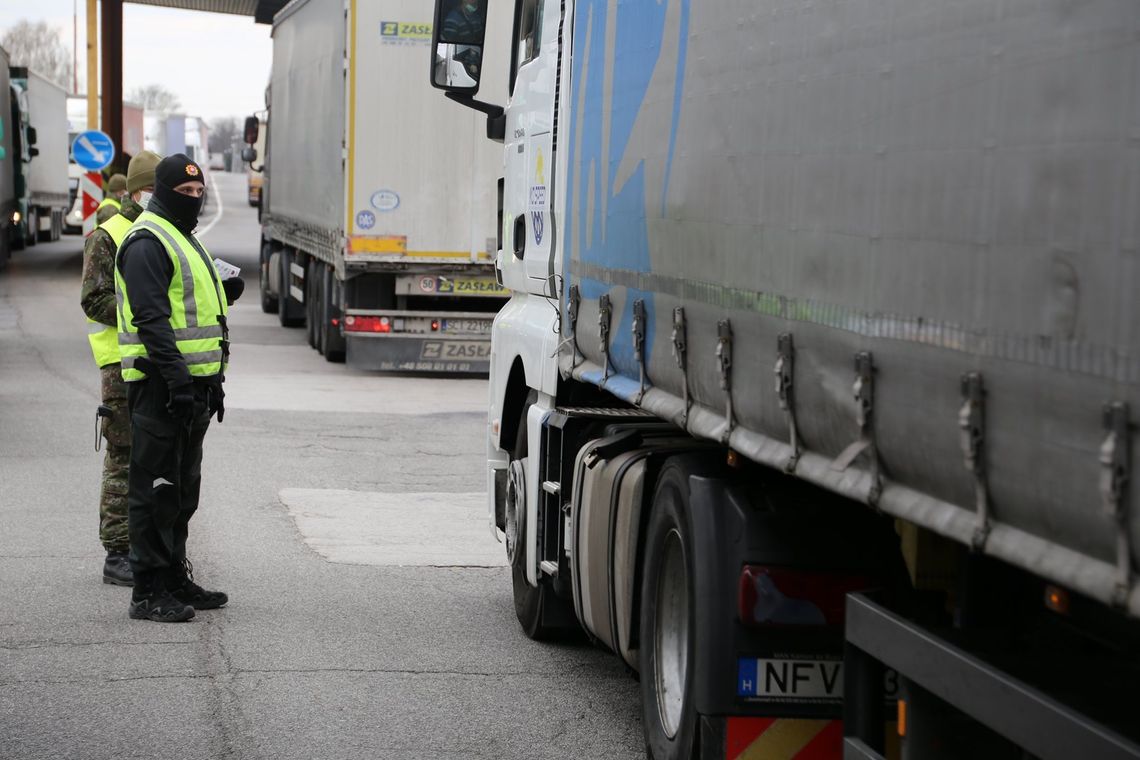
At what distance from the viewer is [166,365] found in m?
7.35

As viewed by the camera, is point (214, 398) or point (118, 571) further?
point (118, 571)

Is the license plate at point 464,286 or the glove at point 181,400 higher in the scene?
the glove at point 181,400

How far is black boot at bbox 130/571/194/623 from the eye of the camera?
760 centimetres

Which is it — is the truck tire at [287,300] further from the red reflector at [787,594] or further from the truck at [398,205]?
the red reflector at [787,594]

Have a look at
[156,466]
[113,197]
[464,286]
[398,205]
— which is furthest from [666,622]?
[464,286]

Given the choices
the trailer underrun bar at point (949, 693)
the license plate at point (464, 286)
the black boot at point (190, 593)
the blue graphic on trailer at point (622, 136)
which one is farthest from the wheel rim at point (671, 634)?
the license plate at point (464, 286)

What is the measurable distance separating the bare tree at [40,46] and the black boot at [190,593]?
137575 millimetres

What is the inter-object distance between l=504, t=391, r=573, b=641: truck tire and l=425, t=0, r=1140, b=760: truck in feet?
2.84

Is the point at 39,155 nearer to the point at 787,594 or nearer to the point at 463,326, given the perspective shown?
the point at 463,326

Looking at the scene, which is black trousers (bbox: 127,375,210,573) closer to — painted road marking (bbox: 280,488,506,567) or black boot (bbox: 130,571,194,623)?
black boot (bbox: 130,571,194,623)

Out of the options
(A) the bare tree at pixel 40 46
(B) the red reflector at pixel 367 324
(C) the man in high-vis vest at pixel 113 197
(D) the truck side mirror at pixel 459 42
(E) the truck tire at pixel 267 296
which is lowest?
(E) the truck tire at pixel 267 296

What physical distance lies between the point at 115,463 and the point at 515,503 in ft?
7.08

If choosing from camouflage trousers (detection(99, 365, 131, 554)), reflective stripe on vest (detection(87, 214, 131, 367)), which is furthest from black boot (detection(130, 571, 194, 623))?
reflective stripe on vest (detection(87, 214, 131, 367))

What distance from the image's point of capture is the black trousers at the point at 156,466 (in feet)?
24.6
